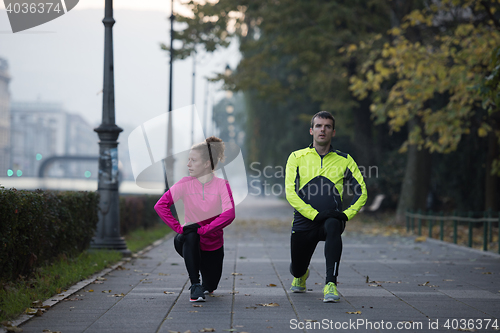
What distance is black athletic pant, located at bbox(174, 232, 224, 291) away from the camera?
5641mm

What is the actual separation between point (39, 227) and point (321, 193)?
11.0 feet

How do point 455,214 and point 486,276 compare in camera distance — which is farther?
point 455,214

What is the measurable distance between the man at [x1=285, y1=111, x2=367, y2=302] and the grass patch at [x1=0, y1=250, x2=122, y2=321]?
8.44 ft

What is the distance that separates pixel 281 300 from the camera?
5781 millimetres

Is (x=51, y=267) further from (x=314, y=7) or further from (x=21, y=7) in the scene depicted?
(x=314, y=7)

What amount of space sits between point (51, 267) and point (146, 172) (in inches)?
66.7

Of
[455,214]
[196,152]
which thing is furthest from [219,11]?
[196,152]

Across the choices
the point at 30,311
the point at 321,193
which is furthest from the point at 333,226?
the point at 30,311

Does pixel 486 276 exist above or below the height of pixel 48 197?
below

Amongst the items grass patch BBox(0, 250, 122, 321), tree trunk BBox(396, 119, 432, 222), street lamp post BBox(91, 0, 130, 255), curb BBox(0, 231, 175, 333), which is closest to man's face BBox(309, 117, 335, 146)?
curb BBox(0, 231, 175, 333)

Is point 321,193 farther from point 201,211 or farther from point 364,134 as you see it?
point 364,134

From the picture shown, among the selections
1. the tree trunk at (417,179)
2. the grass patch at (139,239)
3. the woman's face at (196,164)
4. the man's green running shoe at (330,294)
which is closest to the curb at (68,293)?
the grass patch at (139,239)

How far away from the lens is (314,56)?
22406 millimetres

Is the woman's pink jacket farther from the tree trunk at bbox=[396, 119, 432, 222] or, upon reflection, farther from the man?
the tree trunk at bbox=[396, 119, 432, 222]
